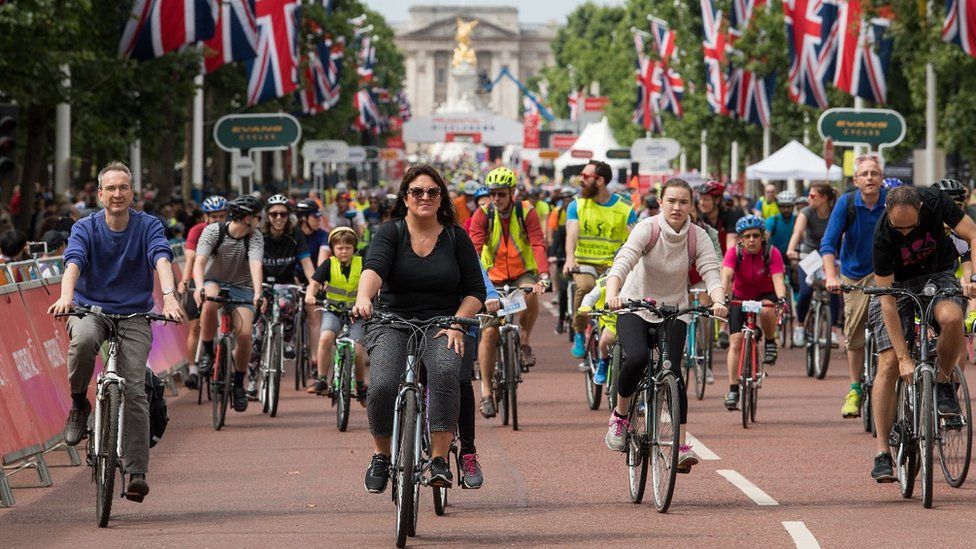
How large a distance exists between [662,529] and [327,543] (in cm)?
160

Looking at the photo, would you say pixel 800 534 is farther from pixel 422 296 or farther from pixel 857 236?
pixel 857 236

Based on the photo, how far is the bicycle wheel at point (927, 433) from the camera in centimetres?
1003

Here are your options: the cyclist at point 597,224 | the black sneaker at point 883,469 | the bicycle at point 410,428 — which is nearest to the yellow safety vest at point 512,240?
the cyclist at point 597,224

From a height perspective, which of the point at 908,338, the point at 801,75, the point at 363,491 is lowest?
the point at 363,491

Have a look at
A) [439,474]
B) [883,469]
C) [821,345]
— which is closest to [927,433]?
[883,469]

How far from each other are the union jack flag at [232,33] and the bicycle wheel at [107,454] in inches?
955

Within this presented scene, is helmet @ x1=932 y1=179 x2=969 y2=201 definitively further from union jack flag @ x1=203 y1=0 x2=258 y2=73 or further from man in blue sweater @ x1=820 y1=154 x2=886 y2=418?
union jack flag @ x1=203 y1=0 x2=258 y2=73

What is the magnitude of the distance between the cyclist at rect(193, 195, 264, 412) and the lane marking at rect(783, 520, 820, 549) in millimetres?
6160

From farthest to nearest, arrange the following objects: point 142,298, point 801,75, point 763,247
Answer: point 801,75 → point 763,247 → point 142,298

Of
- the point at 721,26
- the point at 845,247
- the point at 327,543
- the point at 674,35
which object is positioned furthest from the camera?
the point at 674,35

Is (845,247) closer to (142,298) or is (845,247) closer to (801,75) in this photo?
(142,298)

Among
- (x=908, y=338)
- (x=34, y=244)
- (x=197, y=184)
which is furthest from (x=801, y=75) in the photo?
(x=908, y=338)

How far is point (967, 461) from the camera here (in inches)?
408

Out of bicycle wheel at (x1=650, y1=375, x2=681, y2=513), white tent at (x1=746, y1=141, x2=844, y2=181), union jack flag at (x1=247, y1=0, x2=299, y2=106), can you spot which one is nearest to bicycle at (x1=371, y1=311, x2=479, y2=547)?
bicycle wheel at (x1=650, y1=375, x2=681, y2=513)
